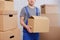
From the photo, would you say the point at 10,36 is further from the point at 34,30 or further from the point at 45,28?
the point at 45,28

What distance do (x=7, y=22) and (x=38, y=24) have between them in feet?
1.62

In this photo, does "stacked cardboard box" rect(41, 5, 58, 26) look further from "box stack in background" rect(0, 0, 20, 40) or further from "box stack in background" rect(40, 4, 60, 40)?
"box stack in background" rect(0, 0, 20, 40)

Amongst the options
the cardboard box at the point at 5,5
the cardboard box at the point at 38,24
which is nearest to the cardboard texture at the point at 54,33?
the cardboard box at the point at 38,24

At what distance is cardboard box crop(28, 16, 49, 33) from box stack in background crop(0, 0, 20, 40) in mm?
311

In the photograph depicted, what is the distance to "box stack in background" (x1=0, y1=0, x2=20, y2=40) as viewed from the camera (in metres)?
2.10

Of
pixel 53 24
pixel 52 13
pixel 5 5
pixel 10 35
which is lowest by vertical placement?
pixel 10 35

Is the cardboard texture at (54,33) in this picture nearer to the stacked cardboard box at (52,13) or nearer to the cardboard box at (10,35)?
the stacked cardboard box at (52,13)

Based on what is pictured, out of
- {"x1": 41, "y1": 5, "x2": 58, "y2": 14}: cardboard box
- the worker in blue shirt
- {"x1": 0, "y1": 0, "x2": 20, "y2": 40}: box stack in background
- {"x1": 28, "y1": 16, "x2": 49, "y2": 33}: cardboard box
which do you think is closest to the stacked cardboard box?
{"x1": 41, "y1": 5, "x2": 58, "y2": 14}: cardboard box

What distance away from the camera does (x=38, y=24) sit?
2139 millimetres

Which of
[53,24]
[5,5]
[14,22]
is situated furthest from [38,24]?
[5,5]

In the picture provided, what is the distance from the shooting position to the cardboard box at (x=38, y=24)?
212 cm

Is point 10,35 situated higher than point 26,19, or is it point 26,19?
point 26,19

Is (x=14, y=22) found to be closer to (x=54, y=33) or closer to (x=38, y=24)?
(x=38, y=24)

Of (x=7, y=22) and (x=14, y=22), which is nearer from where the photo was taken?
(x=7, y=22)
